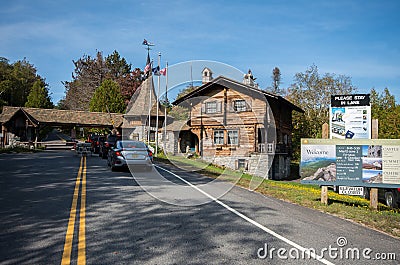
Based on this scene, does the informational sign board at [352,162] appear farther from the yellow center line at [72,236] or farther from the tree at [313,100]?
the tree at [313,100]

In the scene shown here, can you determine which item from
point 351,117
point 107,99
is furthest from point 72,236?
point 107,99

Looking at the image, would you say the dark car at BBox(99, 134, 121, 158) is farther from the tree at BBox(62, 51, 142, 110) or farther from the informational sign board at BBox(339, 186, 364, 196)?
the tree at BBox(62, 51, 142, 110)

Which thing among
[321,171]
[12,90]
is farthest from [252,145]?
[12,90]

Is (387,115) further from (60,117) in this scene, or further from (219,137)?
(60,117)

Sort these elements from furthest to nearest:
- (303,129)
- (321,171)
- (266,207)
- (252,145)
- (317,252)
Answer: (303,129), (252,145), (321,171), (266,207), (317,252)

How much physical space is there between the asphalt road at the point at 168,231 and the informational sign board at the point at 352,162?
64.6 inches

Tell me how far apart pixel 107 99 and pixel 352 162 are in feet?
179

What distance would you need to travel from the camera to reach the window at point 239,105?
118ft

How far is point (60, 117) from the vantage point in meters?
47.7

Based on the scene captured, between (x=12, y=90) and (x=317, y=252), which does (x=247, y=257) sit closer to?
(x=317, y=252)

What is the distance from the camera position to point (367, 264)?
5832 mm

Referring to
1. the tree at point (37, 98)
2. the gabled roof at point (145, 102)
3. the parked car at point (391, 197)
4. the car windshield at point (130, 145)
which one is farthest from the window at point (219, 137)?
the tree at point (37, 98)

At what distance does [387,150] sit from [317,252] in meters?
6.69

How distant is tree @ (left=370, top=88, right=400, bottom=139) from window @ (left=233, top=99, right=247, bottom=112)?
48.1 feet
